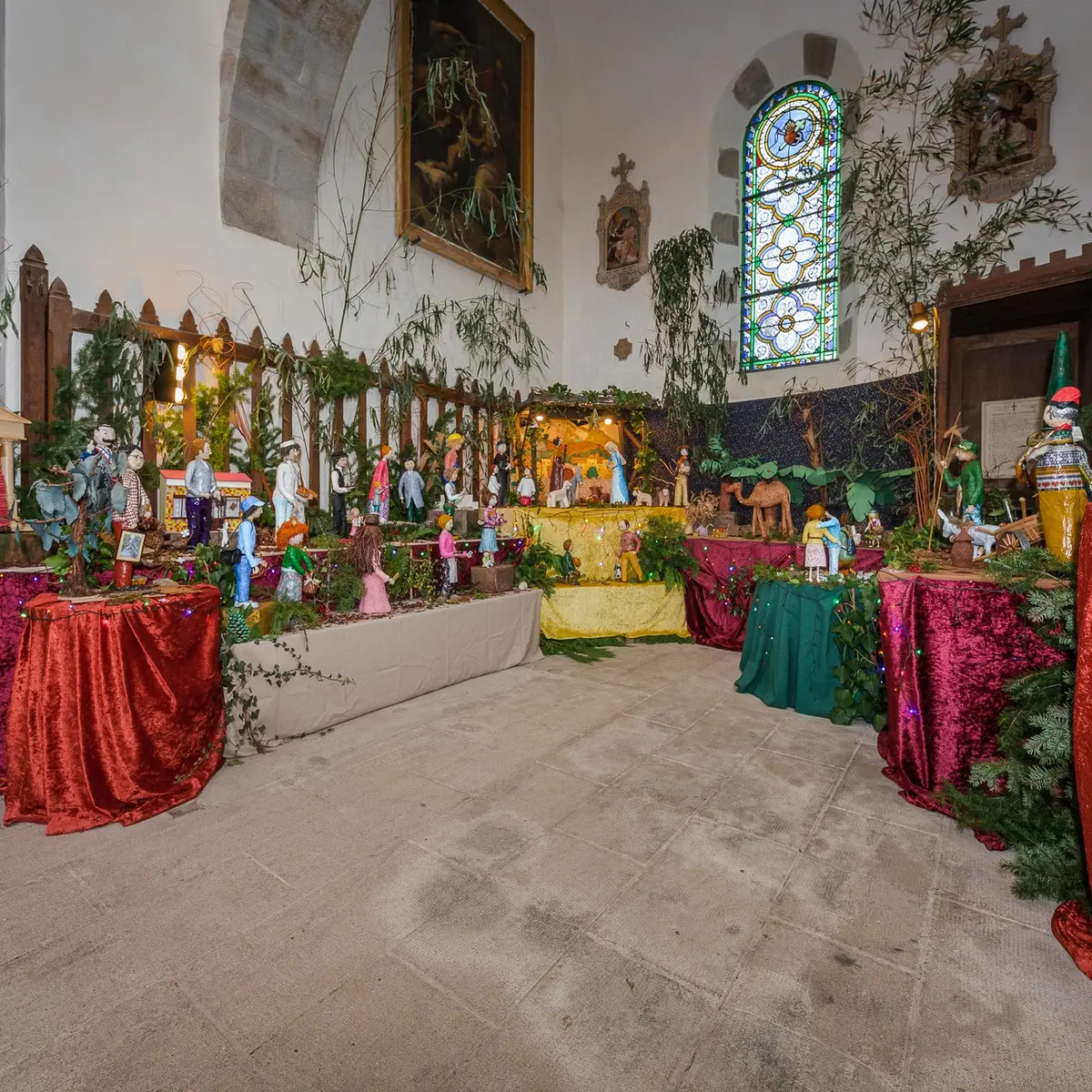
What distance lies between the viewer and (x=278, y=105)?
199 inches

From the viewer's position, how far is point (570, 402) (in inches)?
290

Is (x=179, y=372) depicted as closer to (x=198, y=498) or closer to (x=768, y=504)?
(x=198, y=498)

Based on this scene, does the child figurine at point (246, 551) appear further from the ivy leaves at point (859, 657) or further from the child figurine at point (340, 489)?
the ivy leaves at point (859, 657)

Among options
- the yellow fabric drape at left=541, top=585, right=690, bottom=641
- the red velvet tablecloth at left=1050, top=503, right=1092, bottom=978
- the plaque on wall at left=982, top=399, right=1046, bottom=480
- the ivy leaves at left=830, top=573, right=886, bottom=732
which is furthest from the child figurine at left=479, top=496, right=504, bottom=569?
Answer: the plaque on wall at left=982, top=399, right=1046, bottom=480

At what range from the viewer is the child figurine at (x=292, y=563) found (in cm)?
400

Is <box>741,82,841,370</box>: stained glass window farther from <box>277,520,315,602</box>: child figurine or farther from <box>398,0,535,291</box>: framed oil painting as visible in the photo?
<box>277,520,315,602</box>: child figurine

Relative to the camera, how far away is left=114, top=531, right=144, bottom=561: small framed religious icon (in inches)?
126

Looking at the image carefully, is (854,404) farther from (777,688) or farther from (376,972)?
(376,972)

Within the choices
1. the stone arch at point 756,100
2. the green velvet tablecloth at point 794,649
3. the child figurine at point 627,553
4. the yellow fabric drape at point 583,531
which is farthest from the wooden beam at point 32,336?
the stone arch at point 756,100

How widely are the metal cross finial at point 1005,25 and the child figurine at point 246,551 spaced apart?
7.90 metres

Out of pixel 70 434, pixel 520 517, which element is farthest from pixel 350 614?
pixel 520 517

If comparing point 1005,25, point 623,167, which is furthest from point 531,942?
point 623,167

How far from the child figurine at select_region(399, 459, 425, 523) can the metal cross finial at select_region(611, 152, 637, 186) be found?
18.5 feet

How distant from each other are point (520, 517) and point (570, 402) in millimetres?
1776
